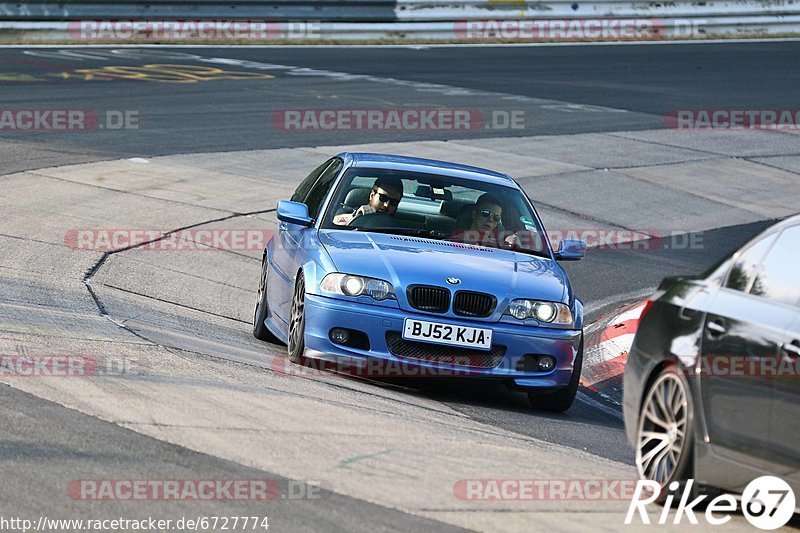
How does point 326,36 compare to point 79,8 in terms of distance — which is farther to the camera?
point 326,36

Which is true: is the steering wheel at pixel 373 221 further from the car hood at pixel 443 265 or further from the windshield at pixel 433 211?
the car hood at pixel 443 265

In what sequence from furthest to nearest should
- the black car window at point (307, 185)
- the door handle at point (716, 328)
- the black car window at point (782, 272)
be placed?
the black car window at point (307, 185) → the door handle at point (716, 328) → the black car window at point (782, 272)

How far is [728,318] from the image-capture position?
6172mm

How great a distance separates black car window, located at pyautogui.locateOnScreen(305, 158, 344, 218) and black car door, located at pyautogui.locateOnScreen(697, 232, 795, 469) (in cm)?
472

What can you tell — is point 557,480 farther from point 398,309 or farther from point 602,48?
point 602,48

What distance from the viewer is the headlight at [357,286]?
909cm

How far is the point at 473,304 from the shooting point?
9.12m

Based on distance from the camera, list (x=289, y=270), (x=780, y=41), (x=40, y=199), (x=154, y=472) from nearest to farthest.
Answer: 1. (x=154, y=472)
2. (x=289, y=270)
3. (x=40, y=199)
4. (x=780, y=41)

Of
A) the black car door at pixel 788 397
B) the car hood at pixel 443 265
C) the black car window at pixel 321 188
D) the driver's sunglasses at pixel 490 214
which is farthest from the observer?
the black car window at pixel 321 188

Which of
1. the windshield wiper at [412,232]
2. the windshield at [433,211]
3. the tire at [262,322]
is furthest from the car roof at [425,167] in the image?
the tire at [262,322]

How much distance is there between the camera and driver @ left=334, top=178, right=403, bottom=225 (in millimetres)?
10297

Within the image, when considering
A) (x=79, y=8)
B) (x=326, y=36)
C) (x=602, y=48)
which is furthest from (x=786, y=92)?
(x=79, y=8)

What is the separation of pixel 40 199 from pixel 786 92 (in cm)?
1861

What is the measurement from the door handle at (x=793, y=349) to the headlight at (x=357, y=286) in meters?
3.70
